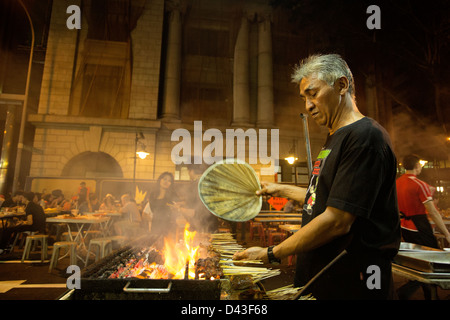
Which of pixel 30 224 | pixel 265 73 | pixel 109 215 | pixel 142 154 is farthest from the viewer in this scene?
pixel 265 73

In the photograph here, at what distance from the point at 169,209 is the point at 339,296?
4.91 metres

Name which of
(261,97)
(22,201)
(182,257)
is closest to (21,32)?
(22,201)

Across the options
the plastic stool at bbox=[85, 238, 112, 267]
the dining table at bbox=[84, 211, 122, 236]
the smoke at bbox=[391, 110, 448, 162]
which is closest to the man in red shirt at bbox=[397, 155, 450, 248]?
the plastic stool at bbox=[85, 238, 112, 267]

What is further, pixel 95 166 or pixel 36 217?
pixel 95 166

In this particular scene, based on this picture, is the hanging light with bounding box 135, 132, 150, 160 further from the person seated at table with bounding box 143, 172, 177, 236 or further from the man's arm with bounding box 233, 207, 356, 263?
the man's arm with bounding box 233, 207, 356, 263

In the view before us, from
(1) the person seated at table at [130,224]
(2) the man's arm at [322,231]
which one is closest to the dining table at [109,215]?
(1) the person seated at table at [130,224]

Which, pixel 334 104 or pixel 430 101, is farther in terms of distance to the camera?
pixel 430 101

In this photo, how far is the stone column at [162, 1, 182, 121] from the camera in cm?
1591

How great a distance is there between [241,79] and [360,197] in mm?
16804

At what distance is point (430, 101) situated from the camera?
47.8 ft

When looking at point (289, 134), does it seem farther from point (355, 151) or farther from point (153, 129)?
point (355, 151)

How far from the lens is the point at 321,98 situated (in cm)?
164

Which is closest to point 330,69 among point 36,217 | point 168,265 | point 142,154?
point 168,265

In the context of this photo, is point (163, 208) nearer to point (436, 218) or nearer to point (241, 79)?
point (436, 218)
